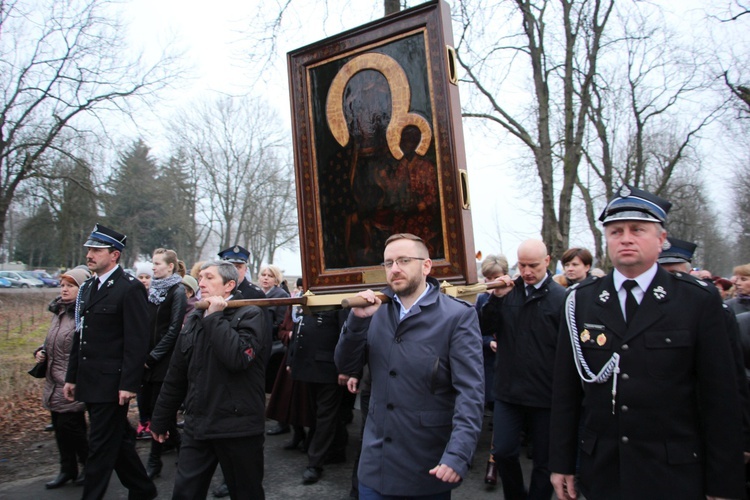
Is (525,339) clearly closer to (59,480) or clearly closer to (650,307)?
(650,307)

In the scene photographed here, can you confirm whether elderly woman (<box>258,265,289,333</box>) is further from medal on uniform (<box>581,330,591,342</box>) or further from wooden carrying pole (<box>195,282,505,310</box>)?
medal on uniform (<box>581,330,591,342</box>)

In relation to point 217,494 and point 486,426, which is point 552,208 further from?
point 217,494

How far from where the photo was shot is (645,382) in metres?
2.47

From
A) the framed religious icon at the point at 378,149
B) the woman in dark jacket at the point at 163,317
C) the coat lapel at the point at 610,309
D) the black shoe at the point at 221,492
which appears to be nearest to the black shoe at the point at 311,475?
the black shoe at the point at 221,492

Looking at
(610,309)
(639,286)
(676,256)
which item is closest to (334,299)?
(610,309)

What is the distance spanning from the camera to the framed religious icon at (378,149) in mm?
4254

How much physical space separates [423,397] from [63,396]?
386 centimetres

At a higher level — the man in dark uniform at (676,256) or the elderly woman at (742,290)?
the man in dark uniform at (676,256)

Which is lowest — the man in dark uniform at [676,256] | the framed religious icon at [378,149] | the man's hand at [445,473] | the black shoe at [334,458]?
the black shoe at [334,458]

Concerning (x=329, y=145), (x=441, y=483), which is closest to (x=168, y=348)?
(x=329, y=145)

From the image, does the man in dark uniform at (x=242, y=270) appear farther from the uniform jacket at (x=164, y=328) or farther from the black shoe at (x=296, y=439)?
the black shoe at (x=296, y=439)

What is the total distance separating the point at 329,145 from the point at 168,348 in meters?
2.78

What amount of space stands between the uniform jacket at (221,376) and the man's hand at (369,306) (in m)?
1.05

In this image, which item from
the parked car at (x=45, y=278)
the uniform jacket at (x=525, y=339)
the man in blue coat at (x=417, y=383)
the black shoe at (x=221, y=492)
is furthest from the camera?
the parked car at (x=45, y=278)
